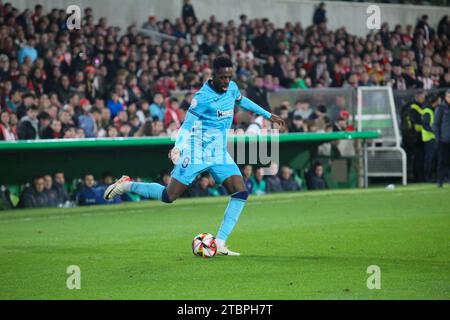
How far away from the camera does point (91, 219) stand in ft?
55.0

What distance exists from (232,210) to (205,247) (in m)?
0.56

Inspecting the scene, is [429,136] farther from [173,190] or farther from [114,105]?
[173,190]

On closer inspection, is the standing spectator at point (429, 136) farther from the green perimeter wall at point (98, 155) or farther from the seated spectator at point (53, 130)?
the seated spectator at point (53, 130)

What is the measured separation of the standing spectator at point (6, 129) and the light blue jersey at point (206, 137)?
8.00m

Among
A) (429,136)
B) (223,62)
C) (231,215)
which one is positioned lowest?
(429,136)

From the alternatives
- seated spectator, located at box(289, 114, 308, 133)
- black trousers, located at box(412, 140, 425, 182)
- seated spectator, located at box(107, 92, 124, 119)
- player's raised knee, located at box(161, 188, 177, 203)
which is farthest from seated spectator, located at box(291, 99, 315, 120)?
player's raised knee, located at box(161, 188, 177, 203)

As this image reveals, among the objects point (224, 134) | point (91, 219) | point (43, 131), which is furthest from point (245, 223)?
point (43, 131)

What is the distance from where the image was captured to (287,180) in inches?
893

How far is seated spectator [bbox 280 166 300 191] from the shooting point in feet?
74.0

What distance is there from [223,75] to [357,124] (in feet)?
41.5

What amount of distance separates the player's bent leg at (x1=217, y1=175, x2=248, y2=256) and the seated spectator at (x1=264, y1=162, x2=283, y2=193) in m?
10.6

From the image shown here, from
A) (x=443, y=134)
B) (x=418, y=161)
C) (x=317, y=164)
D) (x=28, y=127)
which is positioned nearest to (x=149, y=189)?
(x=28, y=127)

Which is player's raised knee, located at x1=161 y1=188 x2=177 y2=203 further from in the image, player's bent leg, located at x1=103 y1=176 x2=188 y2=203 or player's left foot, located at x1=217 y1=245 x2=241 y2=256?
player's left foot, located at x1=217 y1=245 x2=241 y2=256

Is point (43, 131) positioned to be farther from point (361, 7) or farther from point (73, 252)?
point (361, 7)
